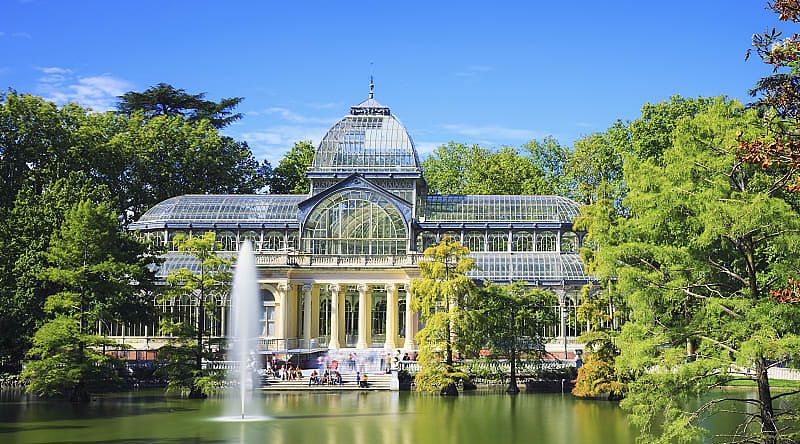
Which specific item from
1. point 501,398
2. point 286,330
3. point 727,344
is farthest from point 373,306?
point 727,344

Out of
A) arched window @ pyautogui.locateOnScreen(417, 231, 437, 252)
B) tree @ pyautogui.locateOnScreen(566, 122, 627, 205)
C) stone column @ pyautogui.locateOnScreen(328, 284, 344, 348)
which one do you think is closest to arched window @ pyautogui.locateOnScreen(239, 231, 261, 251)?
stone column @ pyautogui.locateOnScreen(328, 284, 344, 348)

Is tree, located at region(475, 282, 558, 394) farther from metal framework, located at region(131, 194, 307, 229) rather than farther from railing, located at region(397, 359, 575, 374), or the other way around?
metal framework, located at region(131, 194, 307, 229)

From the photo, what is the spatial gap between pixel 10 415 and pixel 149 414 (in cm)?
575

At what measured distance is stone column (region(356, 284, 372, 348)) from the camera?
65812 mm

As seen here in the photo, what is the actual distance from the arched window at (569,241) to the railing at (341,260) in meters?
10.4

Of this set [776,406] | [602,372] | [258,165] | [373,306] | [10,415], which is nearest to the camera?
[10,415]

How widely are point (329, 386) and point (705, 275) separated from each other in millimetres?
29391

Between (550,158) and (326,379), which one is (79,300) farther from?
(550,158)

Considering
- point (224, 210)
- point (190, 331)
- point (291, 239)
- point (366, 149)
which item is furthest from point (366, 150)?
point (190, 331)

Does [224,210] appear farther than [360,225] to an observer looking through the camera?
Yes

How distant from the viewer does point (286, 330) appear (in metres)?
65.6

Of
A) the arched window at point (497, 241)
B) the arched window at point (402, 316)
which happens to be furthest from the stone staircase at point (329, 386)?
the arched window at point (497, 241)

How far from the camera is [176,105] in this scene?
9338 cm

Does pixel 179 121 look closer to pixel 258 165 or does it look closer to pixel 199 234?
pixel 258 165
